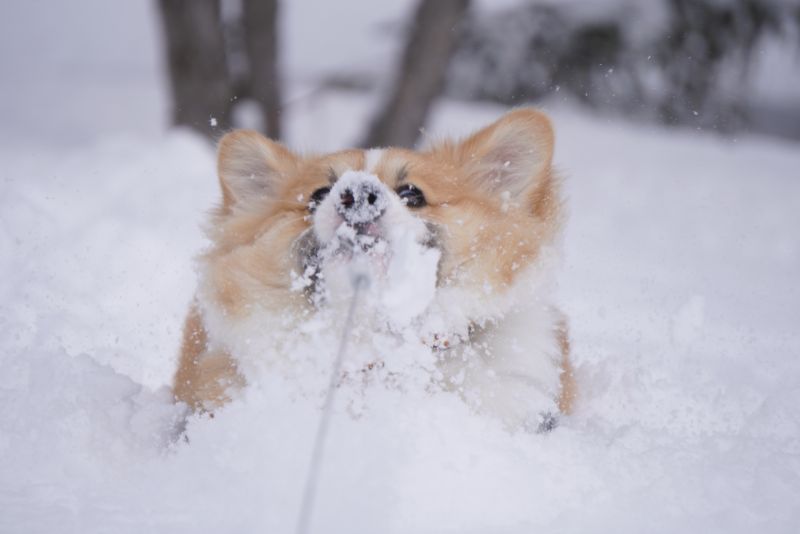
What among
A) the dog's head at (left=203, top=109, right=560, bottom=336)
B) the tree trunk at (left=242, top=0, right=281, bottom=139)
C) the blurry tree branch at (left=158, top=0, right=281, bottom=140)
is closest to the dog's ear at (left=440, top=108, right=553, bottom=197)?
the dog's head at (left=203, top=109, right=560, bottom=336)

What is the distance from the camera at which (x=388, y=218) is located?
267cm

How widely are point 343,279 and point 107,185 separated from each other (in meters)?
5.05

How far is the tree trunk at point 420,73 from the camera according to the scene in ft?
25.6

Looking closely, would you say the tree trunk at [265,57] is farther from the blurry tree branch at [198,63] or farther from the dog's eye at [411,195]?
the dog's eye at [411,195]

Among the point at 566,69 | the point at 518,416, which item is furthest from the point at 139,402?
the point at 566,69

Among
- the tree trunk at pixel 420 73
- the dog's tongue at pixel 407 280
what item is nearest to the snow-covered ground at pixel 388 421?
the dog's tongue at pixel 407 280

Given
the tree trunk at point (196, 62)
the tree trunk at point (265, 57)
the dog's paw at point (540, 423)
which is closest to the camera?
the dog's paw at point (540, 423)

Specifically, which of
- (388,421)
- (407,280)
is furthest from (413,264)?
(388,421)

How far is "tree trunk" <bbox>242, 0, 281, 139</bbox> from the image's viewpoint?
9.11 m

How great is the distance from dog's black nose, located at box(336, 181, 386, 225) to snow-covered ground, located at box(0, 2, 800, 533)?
0.58m

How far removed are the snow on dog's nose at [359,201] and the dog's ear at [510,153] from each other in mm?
711

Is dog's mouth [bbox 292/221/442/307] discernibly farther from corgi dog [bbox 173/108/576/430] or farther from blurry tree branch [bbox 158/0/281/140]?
blurry tree branch [bbox 158/0/281/140]

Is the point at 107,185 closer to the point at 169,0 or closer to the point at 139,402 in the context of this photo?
the point at 169,0

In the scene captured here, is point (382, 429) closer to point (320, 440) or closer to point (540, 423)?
point (320, 440)
